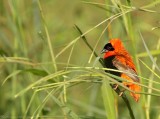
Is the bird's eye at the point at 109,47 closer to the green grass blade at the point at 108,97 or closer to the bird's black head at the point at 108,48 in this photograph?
the bird's black head at the point at 108,48

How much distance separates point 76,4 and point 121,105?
1.25m

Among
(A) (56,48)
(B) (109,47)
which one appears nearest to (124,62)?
(B) (109,47)

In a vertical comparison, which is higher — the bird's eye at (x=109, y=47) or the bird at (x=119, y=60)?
the bird's eye at (x=109, y=47)

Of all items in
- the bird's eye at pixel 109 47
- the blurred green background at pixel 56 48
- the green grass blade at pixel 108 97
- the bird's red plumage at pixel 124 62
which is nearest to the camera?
the green grass blade at pixel 108 97

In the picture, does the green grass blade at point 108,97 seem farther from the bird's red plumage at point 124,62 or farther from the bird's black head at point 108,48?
the bird's black head at point 108,48

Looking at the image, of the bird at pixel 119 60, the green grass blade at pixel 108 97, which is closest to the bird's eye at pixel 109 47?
the bird at pixel 119 60

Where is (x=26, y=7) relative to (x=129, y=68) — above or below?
above

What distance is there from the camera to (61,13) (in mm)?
4902

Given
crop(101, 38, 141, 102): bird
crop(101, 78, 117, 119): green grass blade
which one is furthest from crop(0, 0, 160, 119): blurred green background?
crop(101, 78, 117, 119): green grass blade

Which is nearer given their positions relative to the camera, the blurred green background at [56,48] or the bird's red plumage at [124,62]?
the bird's red plumage at [124,62]

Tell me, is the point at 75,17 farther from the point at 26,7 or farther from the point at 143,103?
the point at 143,103

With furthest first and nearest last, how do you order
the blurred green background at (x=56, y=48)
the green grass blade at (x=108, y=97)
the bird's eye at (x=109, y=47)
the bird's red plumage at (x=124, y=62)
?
1. the blurred green background at (x=56, y=48)
2. the bird's eye at (x=109, y=47)
3. the bird's red plumage at (x=124, y=62)
4. the green grass blade at (x=108, y=97)

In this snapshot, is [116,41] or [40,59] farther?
[40,59]

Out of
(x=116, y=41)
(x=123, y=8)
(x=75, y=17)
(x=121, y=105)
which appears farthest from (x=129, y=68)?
(x=75, y=17)
